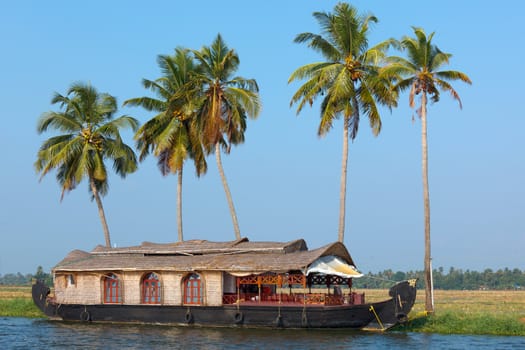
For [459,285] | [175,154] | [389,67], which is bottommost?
[459,285]

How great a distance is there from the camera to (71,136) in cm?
3525

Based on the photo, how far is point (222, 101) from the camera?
105 feet

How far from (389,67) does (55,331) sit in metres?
15.3

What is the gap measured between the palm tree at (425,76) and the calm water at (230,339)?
384 cm

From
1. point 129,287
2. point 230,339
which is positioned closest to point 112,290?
point 129,287

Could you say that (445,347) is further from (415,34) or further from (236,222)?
(236,222)

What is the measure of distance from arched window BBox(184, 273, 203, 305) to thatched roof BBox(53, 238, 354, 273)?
0.60 metres

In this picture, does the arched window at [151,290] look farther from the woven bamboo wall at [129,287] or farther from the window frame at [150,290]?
the woven bamboo wall at [129,287]

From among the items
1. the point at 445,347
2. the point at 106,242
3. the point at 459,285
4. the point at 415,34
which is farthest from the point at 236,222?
the point at 459,285

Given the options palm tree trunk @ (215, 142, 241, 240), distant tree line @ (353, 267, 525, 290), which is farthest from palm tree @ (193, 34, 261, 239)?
distant tree line @ (353, 267, 525, 290)

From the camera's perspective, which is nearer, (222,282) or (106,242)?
(222,282)

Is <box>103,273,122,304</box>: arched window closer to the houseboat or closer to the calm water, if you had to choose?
the houseboat

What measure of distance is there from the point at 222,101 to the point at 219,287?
389 inches

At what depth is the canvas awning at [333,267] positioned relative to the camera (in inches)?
953
